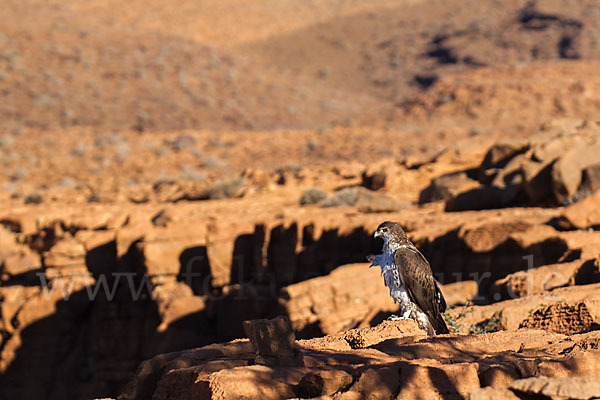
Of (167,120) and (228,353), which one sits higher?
(167,120)

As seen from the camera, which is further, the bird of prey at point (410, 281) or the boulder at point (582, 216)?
the boulder at point (582, 216)

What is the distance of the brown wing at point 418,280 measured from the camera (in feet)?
23.0

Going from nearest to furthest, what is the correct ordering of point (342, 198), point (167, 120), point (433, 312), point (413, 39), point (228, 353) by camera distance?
point (228, 353) < point (433, 312) < point (342, 198) < point (167, 120) < point (413, 39)

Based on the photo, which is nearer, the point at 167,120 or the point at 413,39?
the point at 167,120

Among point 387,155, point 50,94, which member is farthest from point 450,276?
point 50,94

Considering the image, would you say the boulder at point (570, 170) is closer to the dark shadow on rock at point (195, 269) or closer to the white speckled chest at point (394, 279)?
the dark shadow on rock at point (195, 269)

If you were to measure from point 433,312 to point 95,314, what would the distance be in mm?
9263

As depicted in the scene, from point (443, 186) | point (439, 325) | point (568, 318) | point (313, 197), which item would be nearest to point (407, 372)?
point (439, 325)

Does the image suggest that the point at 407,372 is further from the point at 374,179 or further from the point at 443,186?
the point at 374,179

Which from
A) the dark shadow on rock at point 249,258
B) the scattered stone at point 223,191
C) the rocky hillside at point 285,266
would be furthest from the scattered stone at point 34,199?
the dark shadow on rock at point 249,258

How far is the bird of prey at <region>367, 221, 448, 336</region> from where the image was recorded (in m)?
7.04

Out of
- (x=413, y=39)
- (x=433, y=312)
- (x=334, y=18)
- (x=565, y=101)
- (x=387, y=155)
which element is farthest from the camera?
(x=334, y=18)

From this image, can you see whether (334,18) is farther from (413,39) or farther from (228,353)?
(228,353)

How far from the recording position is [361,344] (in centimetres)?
661
